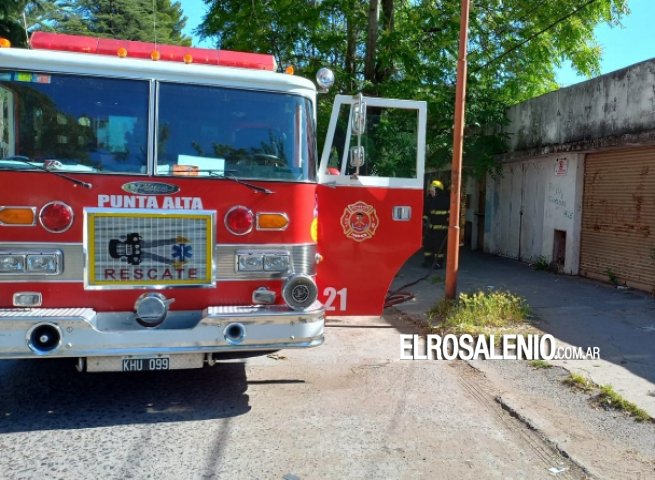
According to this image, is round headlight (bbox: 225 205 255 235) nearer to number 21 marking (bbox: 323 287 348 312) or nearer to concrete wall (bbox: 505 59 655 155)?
number 21 marking (bbox: 323 287 348 312)

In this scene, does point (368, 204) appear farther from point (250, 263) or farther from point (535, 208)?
point (535, 208)

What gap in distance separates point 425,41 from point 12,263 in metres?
10.8

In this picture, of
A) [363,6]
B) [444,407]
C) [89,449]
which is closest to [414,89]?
[363,6]

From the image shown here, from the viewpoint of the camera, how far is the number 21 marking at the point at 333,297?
5.83 m

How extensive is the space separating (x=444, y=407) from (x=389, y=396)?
1.65 ft

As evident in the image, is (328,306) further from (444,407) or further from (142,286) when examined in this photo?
(142,286)

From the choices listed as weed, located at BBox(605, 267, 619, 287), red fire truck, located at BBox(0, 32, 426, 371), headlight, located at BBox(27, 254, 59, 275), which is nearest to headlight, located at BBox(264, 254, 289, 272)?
red fire truck, located at BBox(0, 32, 426, 371)

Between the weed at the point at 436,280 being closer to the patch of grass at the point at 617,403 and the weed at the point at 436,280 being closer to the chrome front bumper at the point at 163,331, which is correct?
the patch of grass at the point at 617,403

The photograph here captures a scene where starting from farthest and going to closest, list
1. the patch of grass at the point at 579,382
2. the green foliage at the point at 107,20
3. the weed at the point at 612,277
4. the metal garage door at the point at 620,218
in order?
the green foliage at the point at 107,20 → the weed at the point at 612,277 → the metal garage door at the point at 620,218 → the patch of grass at the point at 579,382

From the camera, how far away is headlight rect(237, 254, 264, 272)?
191 inches

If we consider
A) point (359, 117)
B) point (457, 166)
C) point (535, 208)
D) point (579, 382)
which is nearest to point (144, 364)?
point (359, 117)

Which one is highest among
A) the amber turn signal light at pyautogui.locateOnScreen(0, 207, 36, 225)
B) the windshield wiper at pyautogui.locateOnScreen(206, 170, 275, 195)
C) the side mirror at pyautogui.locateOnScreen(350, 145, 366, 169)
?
the side mirror at pyautogui.locateOnScreen(350, 145, 366, 169)

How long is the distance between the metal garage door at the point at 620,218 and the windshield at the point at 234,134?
7.28 meters


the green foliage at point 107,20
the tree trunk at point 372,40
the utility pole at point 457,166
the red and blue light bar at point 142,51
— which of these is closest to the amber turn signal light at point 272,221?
the red and blue light bar at point 142,51
